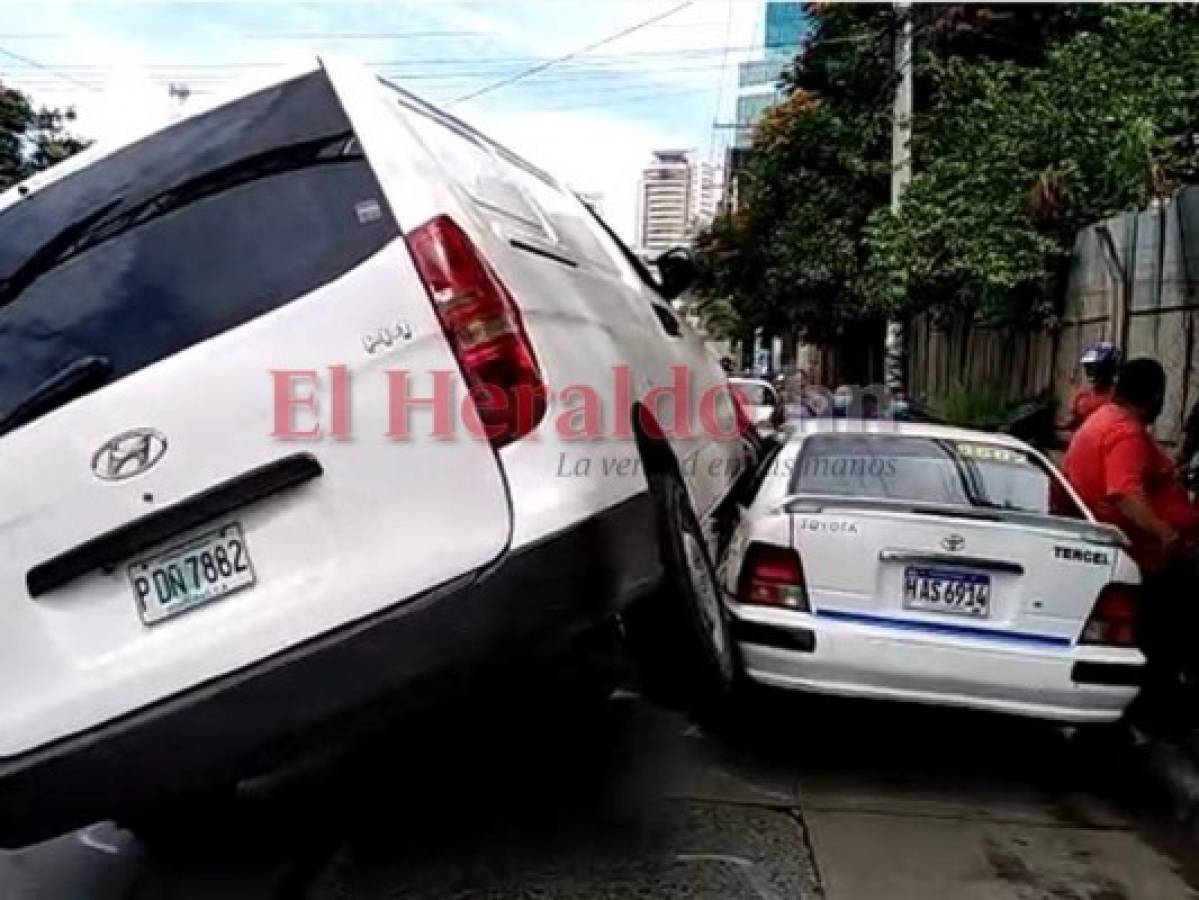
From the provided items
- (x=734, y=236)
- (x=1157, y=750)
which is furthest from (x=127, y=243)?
(x=734, y=236)

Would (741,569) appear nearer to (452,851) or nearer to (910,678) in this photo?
(910,678)

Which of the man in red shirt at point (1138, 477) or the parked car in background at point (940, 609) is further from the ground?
the man in red shirt at point (1138, 477)

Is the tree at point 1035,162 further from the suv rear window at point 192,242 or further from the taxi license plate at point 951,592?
the suv rear window at point 192,242

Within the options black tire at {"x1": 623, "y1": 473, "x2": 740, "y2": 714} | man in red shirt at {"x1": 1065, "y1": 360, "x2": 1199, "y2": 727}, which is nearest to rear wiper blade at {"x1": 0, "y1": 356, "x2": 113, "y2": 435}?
black tire at {"x1": 623, "y1": 473, "x2": 740, "y2": 714}

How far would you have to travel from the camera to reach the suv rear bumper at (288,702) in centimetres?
289

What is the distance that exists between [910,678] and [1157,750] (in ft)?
4.66

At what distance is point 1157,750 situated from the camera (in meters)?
5.42

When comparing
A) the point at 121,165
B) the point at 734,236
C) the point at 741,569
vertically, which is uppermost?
the point at 734,236

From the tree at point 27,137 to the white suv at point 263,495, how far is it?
1897 centimetres

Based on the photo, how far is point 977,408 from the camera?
48.3 feet

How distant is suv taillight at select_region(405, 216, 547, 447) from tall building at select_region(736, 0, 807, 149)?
19418 millimetres

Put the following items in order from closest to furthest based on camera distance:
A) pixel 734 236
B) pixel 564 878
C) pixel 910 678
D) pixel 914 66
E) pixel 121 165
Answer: pixel 121 165, pixel 564 878, pixel 910 678, pixel 914 66, pixel 734 236

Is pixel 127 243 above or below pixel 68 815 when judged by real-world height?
above

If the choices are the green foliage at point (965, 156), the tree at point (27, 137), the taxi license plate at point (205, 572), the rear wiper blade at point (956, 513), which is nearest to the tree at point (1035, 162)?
the green foliage at point (965, 156)
